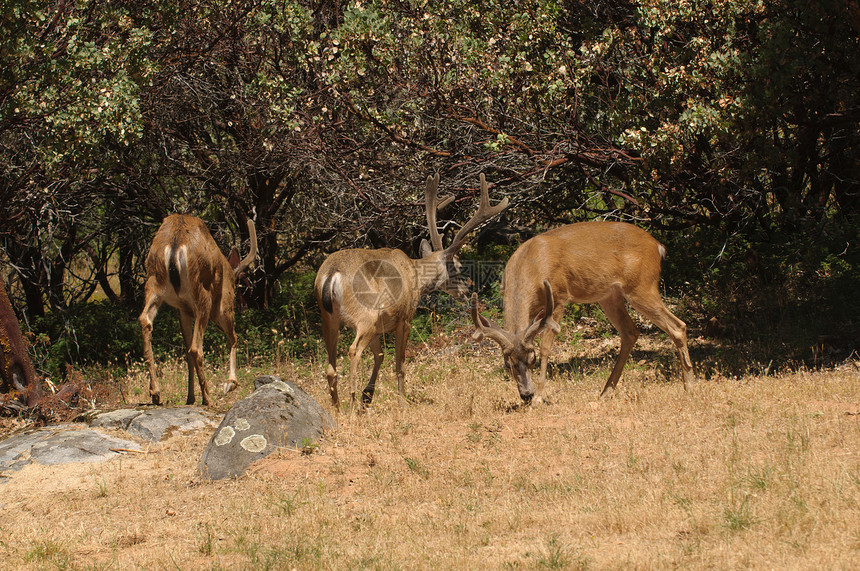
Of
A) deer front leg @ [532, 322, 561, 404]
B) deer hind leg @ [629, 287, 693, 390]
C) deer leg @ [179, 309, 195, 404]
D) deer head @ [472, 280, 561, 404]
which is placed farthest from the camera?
deer leg @ [179, 309, 195, 404]

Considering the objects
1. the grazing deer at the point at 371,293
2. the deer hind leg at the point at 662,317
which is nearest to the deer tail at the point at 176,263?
the grazing deer at the point at 371,293

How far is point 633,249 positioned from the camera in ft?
31.3

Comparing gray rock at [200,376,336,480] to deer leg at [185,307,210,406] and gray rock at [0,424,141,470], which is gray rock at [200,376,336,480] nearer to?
gray rock at [0,424,141,470]

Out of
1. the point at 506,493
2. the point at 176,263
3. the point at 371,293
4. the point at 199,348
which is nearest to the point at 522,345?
the point at 371,293

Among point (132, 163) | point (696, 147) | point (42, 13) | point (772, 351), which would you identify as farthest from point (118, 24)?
point (772, 351)

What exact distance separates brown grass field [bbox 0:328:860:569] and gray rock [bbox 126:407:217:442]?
24cm

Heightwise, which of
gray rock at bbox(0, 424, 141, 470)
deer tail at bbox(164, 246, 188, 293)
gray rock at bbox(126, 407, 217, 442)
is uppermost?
deer tail at bbox(164, 246, 188, 293)

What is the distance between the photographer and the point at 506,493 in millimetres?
6246

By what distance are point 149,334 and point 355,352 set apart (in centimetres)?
239

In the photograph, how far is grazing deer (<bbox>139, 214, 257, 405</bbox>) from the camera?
31.0 feet

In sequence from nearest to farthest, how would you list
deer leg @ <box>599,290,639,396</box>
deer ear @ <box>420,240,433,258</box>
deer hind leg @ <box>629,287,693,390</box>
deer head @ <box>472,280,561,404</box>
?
deer head @ <box>472,280,561,404</box> < deer hind leg @ <box>629,287,693,390</box> < deer leg @ <box>599,290,639,396</box> < deer ear @ <box>420,240,433,258</box>

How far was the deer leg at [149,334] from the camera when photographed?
931 centimetres

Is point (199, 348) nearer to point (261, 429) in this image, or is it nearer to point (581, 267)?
point (261, 429)

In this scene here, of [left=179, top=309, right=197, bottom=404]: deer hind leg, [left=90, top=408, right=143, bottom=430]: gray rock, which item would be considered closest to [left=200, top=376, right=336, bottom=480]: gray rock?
[left=90, top=408, right=143, bottom=430]: gray rock
